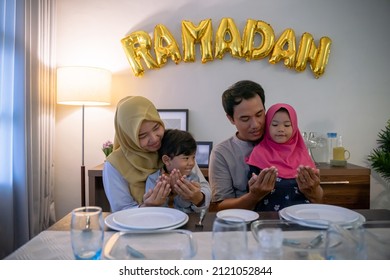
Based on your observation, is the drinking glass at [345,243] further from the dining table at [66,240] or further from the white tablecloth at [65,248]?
the dining table at [66,240]

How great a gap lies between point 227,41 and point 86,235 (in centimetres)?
215

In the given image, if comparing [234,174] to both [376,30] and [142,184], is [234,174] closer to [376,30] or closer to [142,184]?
[142,184]

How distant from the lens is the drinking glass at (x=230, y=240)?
0.53 meters

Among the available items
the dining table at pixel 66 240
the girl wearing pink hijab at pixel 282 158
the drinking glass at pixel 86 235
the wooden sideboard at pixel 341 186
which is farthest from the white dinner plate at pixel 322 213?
the wooden sideboard at pixel 341 186

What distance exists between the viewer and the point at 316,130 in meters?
2.52

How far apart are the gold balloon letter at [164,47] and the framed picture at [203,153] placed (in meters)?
0.77

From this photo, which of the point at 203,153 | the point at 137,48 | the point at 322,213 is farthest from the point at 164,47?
the point at 322,213

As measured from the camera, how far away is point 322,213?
870mm

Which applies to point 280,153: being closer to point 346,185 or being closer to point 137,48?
point 346,185

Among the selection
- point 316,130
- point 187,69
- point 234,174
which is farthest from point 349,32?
point 234,174

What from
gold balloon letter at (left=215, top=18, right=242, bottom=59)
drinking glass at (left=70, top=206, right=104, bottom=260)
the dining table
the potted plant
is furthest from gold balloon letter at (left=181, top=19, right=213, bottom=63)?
drinking glass at (left=70, top=206, right=104, bottom=260)

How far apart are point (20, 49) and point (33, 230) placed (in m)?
1.30

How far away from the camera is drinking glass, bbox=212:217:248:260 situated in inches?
21.0

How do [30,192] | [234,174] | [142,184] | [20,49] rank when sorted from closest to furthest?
1. [142,184]
2. [234,174]
3. [20,49]
4. [30,192]
